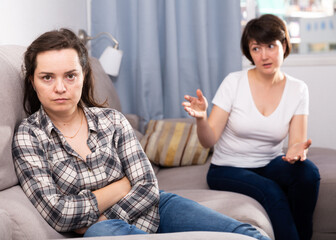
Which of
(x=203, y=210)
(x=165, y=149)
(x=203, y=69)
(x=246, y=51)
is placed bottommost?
(x=165, y=149)

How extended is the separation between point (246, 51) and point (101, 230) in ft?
3.85

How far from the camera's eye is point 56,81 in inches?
53.2

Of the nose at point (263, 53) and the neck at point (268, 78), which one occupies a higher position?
the nose at point (263, 53)

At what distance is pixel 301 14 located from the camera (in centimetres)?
347

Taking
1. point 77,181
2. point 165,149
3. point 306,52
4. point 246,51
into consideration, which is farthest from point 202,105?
point 306,52

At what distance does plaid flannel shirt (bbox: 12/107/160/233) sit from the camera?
49.4 inches

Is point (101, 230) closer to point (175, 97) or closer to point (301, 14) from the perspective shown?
point (175, 97)

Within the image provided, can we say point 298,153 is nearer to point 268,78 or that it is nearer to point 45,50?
point 268,78

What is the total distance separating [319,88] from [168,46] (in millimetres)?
1061

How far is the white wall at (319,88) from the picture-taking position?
321 centimetres

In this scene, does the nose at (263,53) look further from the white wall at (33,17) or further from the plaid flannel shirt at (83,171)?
the white wall at (33,17)

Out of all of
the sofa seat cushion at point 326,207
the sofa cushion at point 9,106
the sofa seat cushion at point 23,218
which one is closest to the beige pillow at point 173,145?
the sofa seat cushion at point 326,207

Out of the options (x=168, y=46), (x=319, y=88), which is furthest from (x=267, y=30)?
(x=319, y=88)

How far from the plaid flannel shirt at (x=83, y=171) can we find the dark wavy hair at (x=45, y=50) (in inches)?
2.9
